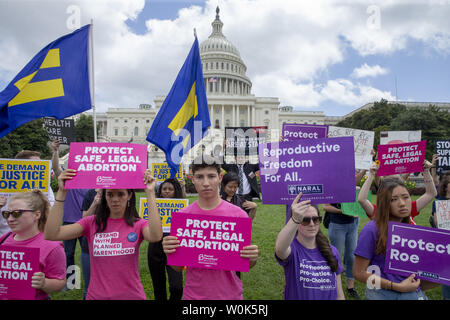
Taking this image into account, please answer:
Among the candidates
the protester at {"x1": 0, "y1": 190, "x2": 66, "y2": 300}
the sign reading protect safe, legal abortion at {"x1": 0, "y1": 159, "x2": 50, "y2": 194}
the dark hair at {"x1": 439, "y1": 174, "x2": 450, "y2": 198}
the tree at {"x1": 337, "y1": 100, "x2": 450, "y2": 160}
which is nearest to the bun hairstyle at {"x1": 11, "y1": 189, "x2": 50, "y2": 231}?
the protester at {"x1": 0, "y1": 190, "x2": 66, "y2": 300}

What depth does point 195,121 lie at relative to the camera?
3896 mm

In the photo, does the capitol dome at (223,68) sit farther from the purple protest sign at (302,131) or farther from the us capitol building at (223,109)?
the purple protest sign at (302,131)

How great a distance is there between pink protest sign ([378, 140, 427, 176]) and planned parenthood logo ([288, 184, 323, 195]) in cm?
206

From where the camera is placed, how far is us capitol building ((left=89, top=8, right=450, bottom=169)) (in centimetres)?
6397

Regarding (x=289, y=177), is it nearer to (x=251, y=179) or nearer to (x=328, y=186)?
(x=328, y=186)

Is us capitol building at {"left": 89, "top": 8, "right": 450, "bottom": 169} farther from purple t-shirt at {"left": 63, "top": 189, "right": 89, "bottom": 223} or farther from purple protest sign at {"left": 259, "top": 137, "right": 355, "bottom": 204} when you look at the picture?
purple protest sign at {"left": 259, "top": 137, "right": 355, "bottom": 204}

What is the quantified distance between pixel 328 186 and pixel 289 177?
340mm

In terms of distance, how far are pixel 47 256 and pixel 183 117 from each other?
2.38m

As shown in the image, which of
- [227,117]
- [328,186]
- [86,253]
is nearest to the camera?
[328,186]

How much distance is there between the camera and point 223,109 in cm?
6344

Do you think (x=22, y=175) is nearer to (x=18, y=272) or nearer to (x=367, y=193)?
(x=18, y=272)

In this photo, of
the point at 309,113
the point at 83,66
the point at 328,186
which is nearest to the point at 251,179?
the point at 328,186

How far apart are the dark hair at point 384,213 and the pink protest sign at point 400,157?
5.66 ft
